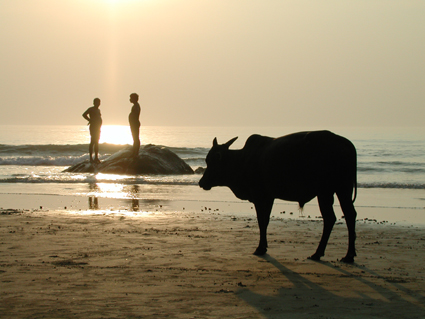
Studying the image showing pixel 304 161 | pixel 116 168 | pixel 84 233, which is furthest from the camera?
pixel 116 168

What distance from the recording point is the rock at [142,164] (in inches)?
904

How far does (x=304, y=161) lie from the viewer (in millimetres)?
7582

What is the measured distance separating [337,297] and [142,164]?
712 inches

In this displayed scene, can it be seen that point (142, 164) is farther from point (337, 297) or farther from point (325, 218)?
point (337, 297)

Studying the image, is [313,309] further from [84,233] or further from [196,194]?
[196,194]

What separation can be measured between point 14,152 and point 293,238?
142ft

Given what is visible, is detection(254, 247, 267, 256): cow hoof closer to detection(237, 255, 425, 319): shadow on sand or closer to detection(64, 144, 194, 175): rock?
detection(237, 255, 425, 319): shadow on sand

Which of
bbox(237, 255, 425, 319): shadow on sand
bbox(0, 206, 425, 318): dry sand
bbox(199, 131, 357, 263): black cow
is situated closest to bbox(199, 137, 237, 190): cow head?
bbox(199, 131, 357, 263): black cow

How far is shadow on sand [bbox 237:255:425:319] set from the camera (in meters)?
5.15

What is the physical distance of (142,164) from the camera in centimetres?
2316

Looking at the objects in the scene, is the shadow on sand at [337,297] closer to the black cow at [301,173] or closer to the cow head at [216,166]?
the black cow at [301,173]

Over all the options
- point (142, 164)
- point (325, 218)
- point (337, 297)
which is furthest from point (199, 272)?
point (142, 164)

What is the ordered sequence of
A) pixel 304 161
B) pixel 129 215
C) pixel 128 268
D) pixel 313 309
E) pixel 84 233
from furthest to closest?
1. pixel 129 215
2. pixel 84 233
3. pixel 304 161
4. pixel 128 268
5. pixel 313 309

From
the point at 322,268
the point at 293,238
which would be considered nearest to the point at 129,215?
the point at 293,238
